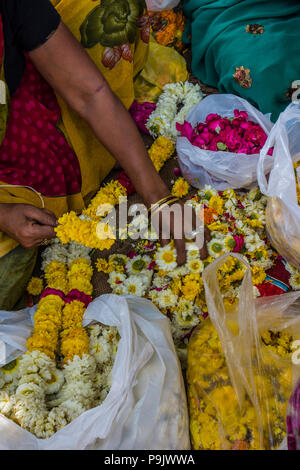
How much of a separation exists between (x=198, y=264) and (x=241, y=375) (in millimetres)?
423

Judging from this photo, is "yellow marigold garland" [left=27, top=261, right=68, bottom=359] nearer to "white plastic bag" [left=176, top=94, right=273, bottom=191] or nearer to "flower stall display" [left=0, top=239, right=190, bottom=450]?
"flower stall display" [left=0, top=239, right=190, bottom=450]

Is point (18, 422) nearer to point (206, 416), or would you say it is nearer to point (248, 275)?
point (206, 416)

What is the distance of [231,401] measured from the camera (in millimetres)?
1053

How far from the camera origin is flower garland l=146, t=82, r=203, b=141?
1.79 metres

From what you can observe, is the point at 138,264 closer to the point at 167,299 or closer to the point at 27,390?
the point at 167,299

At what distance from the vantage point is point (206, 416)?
105 centimetres

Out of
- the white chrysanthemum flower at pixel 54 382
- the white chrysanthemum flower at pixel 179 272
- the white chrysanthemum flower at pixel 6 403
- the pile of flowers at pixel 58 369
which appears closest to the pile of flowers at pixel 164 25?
the white chrysanthemum flower at pixel 179 272

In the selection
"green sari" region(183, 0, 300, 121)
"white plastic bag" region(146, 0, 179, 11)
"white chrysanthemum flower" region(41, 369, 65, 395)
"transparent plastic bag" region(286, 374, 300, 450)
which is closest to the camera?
"transparent plastic bag" region(286, 374, 300, 450)

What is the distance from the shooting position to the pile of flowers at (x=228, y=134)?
156cm

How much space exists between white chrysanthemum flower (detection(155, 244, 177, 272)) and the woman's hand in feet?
1.26

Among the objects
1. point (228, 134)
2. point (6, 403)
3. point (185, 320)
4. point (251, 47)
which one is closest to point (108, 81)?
point (228, 134)

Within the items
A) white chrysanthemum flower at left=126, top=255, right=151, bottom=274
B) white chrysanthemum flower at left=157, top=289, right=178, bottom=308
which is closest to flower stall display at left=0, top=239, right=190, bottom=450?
white chrysanthemum flower at left=157, top=289, right=178, bottom=308

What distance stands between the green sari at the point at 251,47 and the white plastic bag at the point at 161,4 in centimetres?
11

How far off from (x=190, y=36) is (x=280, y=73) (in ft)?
2.11
